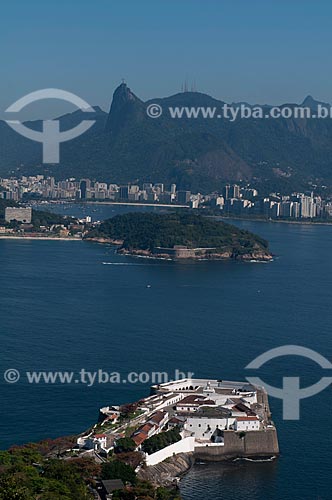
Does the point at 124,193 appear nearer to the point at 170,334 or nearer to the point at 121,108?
the point at 121,108

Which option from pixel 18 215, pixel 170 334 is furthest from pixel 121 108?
pixel 170 334

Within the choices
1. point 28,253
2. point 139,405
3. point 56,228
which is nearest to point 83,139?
point 56,228

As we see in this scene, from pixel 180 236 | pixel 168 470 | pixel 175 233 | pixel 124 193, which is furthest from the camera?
pixel 124 193

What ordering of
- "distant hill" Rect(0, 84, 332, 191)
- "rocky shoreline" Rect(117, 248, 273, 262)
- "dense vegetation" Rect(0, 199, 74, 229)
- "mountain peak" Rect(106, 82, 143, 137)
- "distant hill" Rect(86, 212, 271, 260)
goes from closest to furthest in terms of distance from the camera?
1. "rocky shoreline" Rect(117, 248, 273, 262)
2. "distant hill" Rect(86, 212, 271, 260)
3. "dense vegetation" Rect(0, 199, 74, 229)
4. "distant hill" Rect(0, 84, 332, 191)
5. "mountain peak" Rect(106, 82, 143, 137)

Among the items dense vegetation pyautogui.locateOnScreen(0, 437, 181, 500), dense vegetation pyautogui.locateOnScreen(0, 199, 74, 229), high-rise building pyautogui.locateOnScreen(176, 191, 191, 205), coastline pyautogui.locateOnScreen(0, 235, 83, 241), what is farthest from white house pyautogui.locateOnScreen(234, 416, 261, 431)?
high-rise building pyautogui.locateOnScreen(176, 191, 191, 205)

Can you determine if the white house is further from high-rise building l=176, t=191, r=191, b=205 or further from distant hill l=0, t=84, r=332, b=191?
distant hill l=0, t=84, r=332, b=191

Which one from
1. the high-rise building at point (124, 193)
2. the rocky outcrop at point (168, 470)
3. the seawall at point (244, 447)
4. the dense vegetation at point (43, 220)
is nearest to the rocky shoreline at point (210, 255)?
the dense vegetation at point (43, 220)

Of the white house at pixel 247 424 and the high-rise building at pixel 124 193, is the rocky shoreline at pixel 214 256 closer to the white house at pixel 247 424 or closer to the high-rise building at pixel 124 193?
the white house at pixel 247 424
